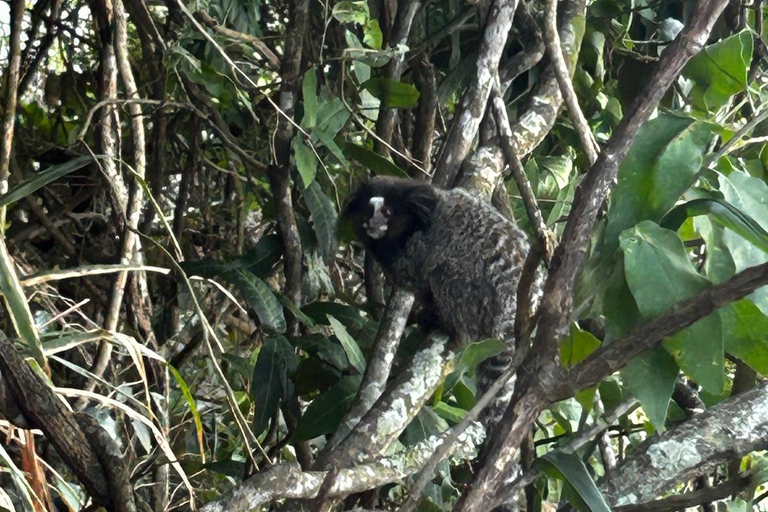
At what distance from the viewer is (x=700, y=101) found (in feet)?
6.70

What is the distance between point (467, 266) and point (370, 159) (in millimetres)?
451

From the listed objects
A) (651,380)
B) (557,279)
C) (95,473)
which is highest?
(557,279)

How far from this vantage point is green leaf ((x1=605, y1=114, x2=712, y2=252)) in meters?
1.23

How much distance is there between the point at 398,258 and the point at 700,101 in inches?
47.8

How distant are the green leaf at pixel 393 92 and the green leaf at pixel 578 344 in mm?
1379

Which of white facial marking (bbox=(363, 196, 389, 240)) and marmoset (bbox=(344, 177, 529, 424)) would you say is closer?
marmoset (bbox=(344, 177, 529, 424))

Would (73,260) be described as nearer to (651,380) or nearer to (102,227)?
(102,227)

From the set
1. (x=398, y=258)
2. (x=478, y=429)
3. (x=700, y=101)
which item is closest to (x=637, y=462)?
(x=478, y=429)

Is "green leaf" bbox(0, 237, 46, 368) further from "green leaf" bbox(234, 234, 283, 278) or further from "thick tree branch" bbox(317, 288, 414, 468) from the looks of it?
"green leaf" bbox(234, 234, 283, 278)

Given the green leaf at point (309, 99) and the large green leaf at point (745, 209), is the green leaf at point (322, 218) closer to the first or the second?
the green leaf at point (309, 99)

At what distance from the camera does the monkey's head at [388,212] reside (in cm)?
294

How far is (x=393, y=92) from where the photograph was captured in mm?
2605

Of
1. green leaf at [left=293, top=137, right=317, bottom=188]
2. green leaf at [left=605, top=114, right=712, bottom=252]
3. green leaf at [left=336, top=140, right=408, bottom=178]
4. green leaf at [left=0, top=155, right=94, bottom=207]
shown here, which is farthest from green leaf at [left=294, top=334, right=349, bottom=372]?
green leaf at [left=605, top=114, right=712, bottom=252]

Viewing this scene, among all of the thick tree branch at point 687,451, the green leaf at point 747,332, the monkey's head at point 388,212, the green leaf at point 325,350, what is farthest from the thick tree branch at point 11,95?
the green leaf at point 747,332
